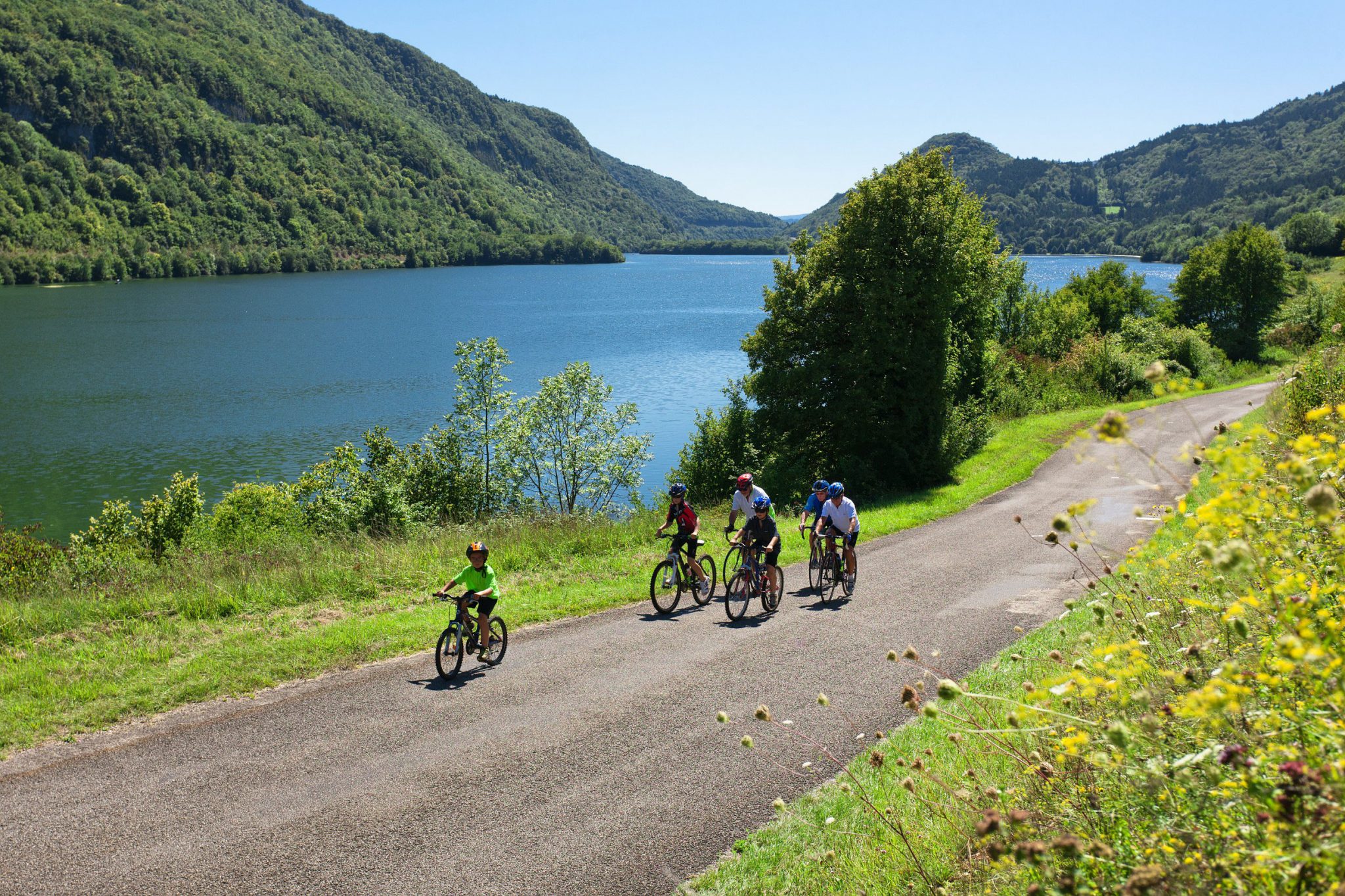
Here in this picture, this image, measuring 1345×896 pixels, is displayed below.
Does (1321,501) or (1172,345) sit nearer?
(1321,501)

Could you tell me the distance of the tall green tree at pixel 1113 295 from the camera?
54.4m

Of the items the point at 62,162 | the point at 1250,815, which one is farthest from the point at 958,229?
the point at 62,162

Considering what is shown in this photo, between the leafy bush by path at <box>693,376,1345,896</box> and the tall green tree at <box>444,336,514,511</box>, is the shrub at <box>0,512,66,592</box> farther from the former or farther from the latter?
the leafy bush by path at <box>693,376,1345,896</box>

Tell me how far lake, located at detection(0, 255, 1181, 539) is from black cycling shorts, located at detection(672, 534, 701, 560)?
23283 millimetres

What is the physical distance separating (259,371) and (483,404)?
4711cm

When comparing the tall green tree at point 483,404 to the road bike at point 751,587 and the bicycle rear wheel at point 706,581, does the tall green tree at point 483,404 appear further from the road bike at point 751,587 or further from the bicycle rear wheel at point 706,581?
the road bike at point 751,587

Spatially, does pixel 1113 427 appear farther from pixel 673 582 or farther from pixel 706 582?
pixel 706 582

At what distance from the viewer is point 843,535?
14.4m

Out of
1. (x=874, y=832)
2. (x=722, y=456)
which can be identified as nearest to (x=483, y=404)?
(x=722, y=456)

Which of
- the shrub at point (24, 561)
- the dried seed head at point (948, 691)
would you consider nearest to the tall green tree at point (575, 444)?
the shrub at point (24, 561)

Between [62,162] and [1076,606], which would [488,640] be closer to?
[1076,606]

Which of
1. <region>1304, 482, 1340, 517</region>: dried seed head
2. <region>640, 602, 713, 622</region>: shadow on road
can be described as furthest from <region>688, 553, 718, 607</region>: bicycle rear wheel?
<region>1304, 482, 1340, 517</region>: dried seed head

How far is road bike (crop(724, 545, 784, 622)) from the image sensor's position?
13406mm

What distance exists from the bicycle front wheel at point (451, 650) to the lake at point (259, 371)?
26630mm
